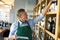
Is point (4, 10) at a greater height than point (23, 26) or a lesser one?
greater

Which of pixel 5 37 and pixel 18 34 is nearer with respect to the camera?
pixel 18 34

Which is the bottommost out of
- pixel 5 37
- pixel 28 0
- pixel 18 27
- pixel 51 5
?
pixel 5 37

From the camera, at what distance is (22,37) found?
2771mm

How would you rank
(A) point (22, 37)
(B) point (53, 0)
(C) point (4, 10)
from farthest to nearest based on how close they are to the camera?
(C) point (4, 10)
(A) point (22, 37)
(B) point (53, 0)

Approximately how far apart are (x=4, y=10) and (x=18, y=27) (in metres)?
7.60

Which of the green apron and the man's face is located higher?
the man's face

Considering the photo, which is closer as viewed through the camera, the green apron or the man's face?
the man's face

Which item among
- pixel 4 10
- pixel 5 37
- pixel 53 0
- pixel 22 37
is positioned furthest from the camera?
pixel 4 10

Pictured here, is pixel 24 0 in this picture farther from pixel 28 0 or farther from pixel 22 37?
pixel 22 37

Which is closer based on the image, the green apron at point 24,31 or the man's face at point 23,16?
the man's face at point 23,16

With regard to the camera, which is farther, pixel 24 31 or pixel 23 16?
pixel 24 31

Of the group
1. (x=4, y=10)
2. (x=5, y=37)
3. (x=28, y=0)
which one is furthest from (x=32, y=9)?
(x=4, y=10)

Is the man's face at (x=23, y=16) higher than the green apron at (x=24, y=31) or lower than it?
higher

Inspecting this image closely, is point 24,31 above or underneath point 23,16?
underneath
